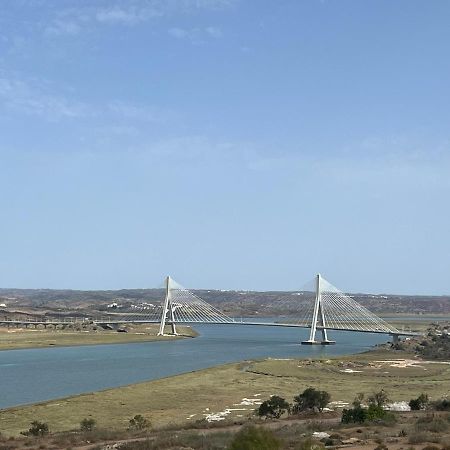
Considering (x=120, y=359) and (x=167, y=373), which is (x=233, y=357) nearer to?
(x=120, y=359)

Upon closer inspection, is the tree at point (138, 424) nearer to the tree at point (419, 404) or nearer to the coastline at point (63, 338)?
the tree at point (419, 404)

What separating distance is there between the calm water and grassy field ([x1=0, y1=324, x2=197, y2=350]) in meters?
3.90

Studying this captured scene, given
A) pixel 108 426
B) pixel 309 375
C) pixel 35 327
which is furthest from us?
pixel 35 327

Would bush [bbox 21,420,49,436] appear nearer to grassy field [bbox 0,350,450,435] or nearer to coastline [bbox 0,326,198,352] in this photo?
grassy field [bbox 0,350,450,435]

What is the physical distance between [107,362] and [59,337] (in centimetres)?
3013

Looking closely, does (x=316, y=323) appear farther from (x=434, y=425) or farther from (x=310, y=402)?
(x=434, y=425)

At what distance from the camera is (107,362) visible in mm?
54625

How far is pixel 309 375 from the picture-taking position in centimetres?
4322

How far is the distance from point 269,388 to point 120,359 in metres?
24.3

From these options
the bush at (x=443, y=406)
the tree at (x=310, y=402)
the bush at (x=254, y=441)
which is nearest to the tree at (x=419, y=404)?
the bush at (x=443, y=406)

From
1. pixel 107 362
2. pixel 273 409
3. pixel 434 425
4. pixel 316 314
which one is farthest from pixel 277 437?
pixel 316 314

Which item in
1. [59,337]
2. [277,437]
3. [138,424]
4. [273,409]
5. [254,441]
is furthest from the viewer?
[59,337]

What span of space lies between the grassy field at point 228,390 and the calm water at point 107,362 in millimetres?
3551

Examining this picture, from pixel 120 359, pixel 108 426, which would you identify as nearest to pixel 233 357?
pixel 120 359
